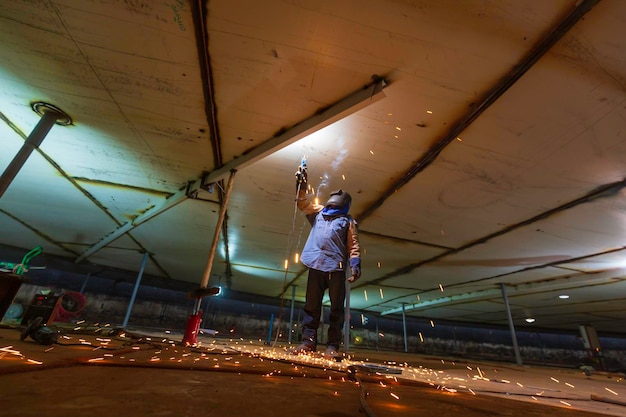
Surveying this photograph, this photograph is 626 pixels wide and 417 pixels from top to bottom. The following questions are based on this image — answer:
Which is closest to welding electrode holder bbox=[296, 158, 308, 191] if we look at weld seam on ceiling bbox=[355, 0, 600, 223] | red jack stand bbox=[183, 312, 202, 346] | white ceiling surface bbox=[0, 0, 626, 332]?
white ceiling surface bbox=[0, 0, 626, 332]

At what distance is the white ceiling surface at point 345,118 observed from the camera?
1.71m

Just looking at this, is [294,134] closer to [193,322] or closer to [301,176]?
[301,176]

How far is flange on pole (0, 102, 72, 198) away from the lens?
2572mm

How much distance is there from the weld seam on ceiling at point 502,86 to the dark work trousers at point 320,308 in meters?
1.38

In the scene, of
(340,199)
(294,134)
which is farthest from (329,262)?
(294,134)

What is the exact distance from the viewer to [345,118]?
2.40m

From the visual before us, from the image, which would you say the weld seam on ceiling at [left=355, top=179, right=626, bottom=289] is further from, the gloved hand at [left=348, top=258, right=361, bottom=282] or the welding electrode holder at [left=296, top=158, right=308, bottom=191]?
the welding electrode holder at [left=296, top=158, right=308, bottom=191]

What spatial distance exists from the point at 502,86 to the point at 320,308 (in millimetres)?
2532

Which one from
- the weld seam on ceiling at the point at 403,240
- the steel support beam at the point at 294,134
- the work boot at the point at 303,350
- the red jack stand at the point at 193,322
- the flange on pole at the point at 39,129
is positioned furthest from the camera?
the weld seam on ceiling at the point at 403,240

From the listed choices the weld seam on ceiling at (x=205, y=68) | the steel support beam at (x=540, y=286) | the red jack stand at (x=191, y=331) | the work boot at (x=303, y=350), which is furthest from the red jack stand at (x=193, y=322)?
the steel support beam at (x=540, y=286)

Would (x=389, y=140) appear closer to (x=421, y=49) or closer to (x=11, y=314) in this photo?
(x=421, y=49)

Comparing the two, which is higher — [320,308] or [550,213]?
[550,213]

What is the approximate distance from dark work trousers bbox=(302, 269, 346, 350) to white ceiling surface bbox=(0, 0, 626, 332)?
119cm

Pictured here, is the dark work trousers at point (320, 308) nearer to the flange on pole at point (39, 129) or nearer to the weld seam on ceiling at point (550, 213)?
the weld seam on ceiling at point (550, 213)
